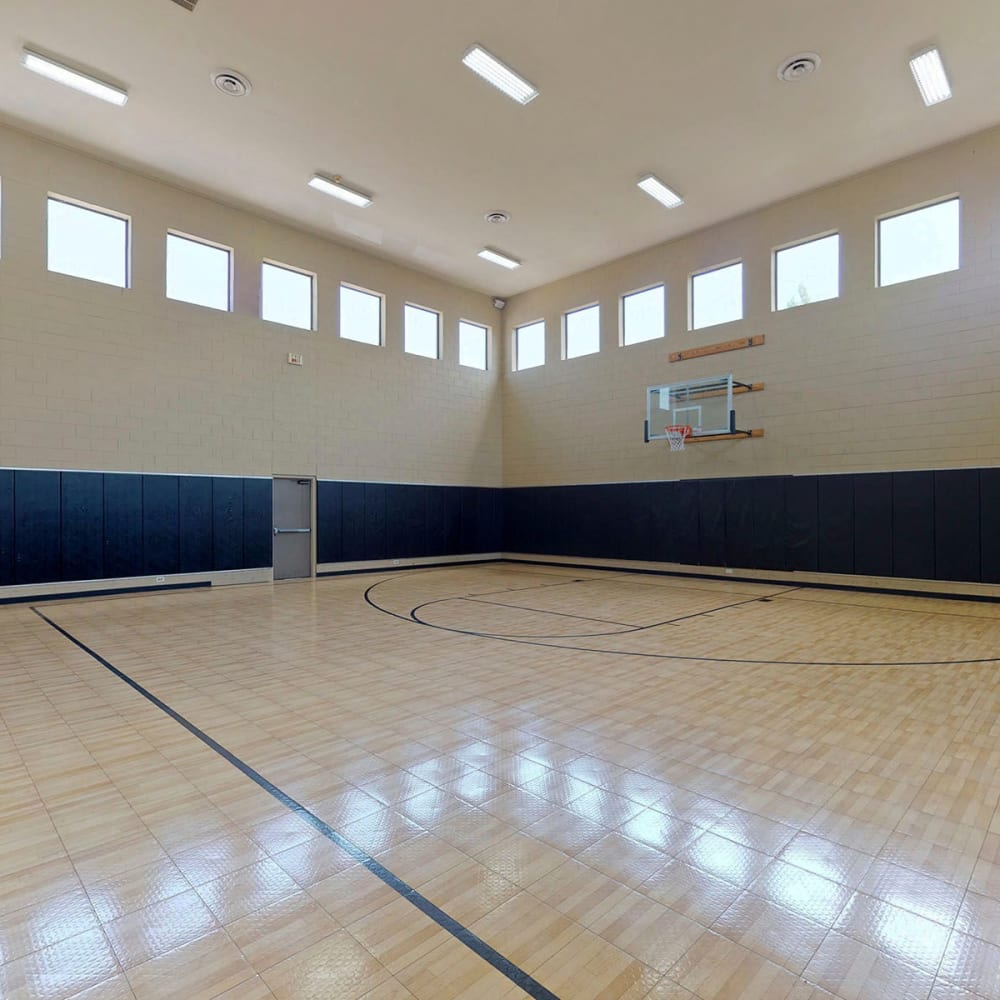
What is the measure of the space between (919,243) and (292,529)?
1077 cm

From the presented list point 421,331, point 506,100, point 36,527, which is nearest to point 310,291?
point 421,331

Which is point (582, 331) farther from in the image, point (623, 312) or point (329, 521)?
point (329, 521)

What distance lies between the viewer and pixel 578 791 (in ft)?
8.82

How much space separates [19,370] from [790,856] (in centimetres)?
985

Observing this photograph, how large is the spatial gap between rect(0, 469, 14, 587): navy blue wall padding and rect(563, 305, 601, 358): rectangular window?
9924mm

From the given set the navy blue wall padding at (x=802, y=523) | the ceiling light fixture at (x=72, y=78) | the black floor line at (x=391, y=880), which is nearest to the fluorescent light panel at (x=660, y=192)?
the navy blue wall padding at (x=802, y=523)

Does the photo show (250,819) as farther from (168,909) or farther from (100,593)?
(100,593)

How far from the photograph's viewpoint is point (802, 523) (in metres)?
9.53

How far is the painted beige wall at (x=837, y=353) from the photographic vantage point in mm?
8016

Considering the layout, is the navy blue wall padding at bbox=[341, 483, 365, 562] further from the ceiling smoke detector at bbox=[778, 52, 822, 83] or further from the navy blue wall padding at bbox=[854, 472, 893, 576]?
the ceiling smoke detector at bbox=[778, 52, 822, 83]

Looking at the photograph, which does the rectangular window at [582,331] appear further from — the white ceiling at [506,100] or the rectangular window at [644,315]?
the white ceiling at [506,100]

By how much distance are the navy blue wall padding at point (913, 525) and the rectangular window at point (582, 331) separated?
620cm

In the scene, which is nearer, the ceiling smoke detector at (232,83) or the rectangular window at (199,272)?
the ceiling smoke detector at (232,83)

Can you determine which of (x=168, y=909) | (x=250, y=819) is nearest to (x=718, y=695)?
(x=250, y=819)
